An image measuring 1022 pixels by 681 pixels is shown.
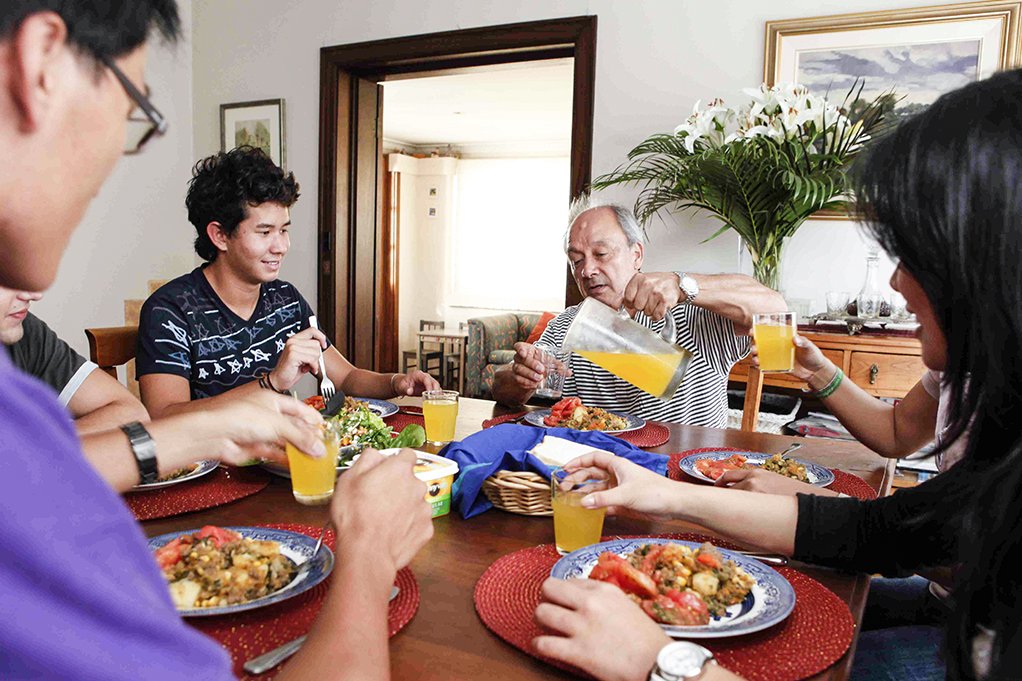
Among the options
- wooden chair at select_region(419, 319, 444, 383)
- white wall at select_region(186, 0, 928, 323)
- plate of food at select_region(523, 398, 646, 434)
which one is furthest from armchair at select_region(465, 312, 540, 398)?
plate of food at select_region(523, 398, 646, 434)

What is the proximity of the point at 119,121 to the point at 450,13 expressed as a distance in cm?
351

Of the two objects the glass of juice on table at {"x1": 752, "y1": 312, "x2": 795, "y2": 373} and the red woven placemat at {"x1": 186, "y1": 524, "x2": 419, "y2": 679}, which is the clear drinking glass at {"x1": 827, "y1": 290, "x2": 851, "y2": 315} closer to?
the glass of juice on table at {"x1": 752, "y1": 312, "x2": 795, "y2": 373}

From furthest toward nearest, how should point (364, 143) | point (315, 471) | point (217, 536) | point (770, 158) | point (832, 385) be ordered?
point (364, 143)
point (770, 158)
point (832, 385)
point (315, 471)
point (217, 536)

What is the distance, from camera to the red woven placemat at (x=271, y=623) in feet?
2.64

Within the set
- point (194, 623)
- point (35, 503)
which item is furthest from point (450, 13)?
point (35, 503)

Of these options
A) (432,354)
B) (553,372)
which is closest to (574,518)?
(553,372)

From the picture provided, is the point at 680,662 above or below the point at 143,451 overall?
below

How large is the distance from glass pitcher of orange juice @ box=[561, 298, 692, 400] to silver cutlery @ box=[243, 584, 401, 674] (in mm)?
1026

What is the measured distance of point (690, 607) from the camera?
2.95 feet

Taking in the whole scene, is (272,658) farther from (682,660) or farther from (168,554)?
(682,660)

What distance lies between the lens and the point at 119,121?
1.90 feet

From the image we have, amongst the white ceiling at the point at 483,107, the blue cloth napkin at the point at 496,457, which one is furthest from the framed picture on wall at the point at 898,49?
the white ceiling at the point at 483,107

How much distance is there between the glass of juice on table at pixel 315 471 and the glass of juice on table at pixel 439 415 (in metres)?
0.43

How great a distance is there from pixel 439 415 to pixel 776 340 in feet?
2.55
